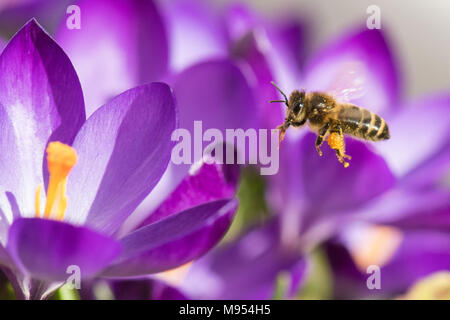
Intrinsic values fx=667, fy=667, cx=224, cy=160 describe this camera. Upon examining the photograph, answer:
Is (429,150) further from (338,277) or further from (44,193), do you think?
(44,193)

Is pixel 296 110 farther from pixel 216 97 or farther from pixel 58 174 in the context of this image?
pixel 58 174

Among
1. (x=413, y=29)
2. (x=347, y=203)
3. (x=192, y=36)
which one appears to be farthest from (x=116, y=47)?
(x=413, y=29)

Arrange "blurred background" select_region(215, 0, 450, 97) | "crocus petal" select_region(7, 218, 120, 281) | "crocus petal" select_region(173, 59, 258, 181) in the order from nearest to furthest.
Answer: "crocus petal" select_region(7, 218, 120, 281)
"crocus petal" select_region(173, 59, 258, 181)
"blurred background" select_region(215, 0, 450, 97)

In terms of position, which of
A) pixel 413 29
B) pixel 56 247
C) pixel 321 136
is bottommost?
pixel 56 247

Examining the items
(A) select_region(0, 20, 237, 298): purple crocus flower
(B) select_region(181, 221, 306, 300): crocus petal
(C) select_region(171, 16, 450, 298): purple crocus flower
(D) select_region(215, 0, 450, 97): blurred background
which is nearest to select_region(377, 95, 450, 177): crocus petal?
(C) select_region(171, 16, 450, 298): purple crocus flower

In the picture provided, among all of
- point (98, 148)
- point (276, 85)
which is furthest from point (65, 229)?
point (276, 85)

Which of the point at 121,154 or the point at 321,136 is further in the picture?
the point at 321,136

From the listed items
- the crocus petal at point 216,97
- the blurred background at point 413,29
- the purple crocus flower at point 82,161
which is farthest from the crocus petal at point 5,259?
the blurred background at point 413,29

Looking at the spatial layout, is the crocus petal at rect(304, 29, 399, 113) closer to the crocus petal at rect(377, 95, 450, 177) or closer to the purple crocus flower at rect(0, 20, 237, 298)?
the crocus petal at rect(377, 95, 450, 177)
